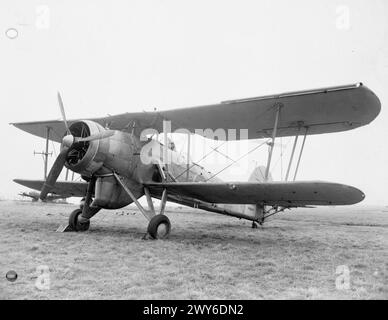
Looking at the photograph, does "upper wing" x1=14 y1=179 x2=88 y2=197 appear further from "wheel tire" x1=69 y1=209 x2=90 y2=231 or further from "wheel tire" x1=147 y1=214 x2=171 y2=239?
"wheel tire" x1=147 y1=214 x2=171 y2=239

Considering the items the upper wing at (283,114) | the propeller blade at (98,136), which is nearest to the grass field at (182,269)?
the propeller blade at (98,136)

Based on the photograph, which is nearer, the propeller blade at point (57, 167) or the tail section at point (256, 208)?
the propeller blade at point (57, 167)

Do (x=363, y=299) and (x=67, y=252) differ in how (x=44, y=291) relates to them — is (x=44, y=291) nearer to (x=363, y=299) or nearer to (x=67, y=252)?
(x=67, y=252)

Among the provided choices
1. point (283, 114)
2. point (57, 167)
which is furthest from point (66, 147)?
point (283, 114)

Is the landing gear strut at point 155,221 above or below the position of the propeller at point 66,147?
below

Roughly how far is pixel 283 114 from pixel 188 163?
2450 mm

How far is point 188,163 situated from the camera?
8.03 m

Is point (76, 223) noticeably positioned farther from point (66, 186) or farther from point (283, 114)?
point (283, 114)

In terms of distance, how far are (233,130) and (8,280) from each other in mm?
6741

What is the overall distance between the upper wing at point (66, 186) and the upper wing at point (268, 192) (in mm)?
3007

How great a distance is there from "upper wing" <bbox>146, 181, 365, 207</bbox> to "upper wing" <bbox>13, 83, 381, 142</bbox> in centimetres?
168

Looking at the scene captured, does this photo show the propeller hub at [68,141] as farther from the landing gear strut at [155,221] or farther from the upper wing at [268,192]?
the upper wing at [268,192]

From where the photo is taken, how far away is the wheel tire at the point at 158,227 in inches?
289
